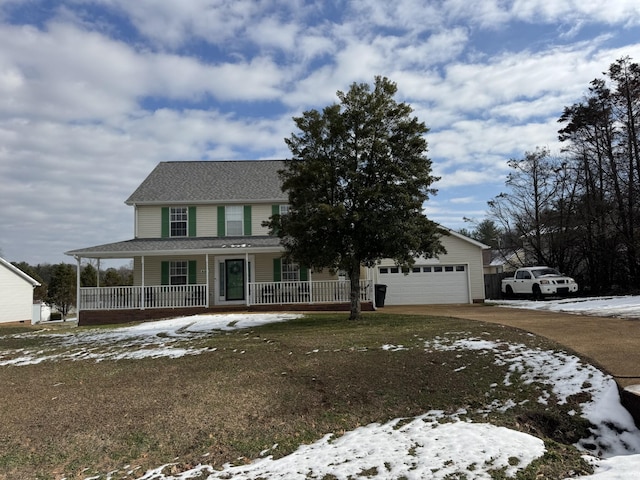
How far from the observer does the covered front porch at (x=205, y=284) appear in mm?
18375

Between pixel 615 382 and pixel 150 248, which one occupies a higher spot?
pixel 150 248

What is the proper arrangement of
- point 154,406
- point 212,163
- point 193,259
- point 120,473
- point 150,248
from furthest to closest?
point 212,163
point 193,259
point 150,248
point 154,406
point 120,473

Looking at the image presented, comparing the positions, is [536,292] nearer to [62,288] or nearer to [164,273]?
[164,273]

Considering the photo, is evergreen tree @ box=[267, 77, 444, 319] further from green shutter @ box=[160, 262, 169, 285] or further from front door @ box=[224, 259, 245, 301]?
green shutter @ box=[160, 262, 169, 285]

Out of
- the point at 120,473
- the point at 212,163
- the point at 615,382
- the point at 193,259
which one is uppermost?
the point at 212,163

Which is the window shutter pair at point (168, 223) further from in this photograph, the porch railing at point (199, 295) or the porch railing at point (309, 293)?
the porch railing at point (309, 293)

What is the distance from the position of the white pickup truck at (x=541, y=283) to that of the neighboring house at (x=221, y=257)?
194cm

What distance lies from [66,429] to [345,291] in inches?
523

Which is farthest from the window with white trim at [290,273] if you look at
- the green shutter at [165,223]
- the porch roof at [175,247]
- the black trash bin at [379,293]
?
the green shutter at [165,223]

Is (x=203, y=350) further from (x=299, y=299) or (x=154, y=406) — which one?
(x=299, y=299)

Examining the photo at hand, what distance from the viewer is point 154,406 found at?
21.5 ft

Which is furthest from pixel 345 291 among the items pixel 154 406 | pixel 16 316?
pixel 16 316

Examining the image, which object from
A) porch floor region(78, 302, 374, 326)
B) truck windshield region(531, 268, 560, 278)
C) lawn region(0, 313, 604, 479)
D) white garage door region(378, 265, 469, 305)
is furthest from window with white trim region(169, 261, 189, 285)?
truck windshield region(531, 268, 560, 278)

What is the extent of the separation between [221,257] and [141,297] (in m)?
3.47
